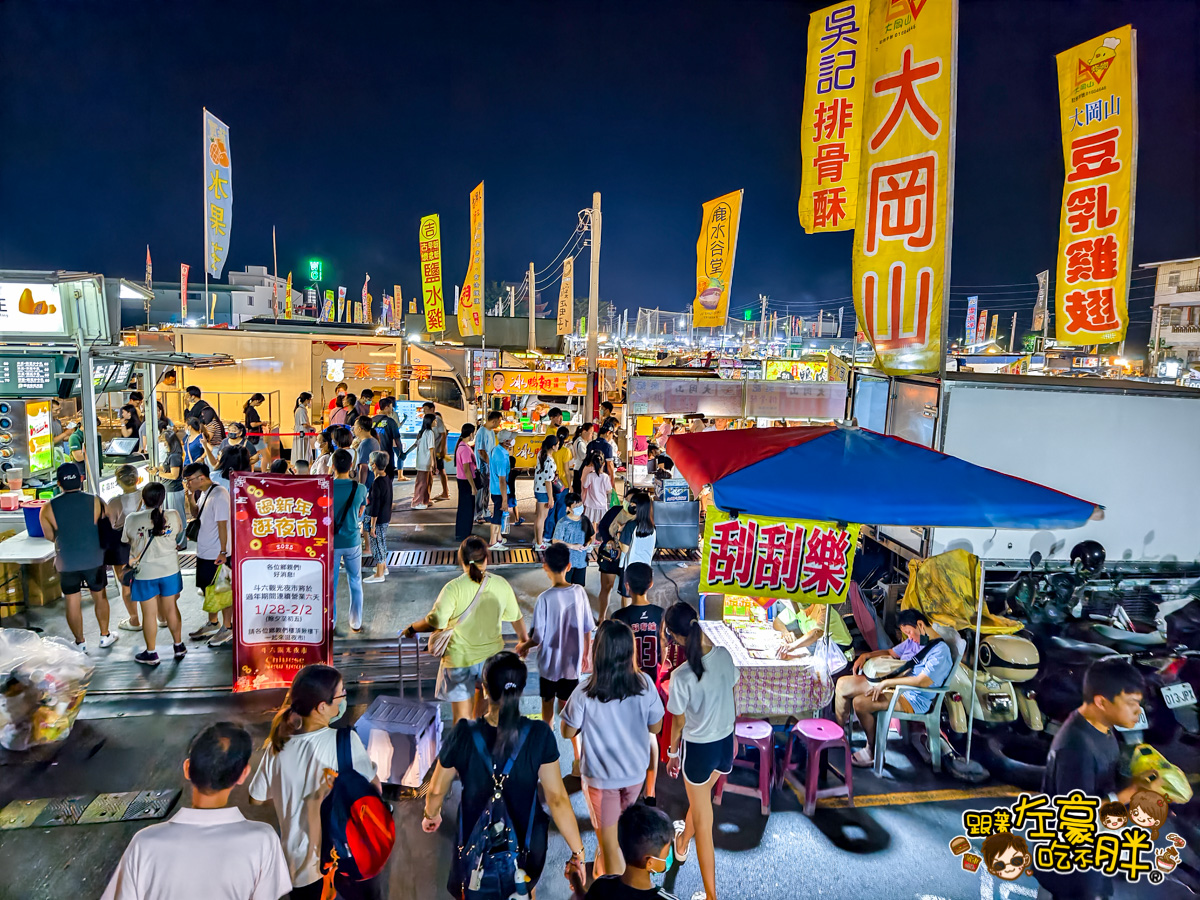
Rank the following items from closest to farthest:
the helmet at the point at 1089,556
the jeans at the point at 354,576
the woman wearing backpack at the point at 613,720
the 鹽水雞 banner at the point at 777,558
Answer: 1. the woman wearing backpack at the point at 613,720
2. the 鹽水雞 banner at the point at 777,558
3. the jeans at the point at 354,576
4. the helmet at the point at 1089,556

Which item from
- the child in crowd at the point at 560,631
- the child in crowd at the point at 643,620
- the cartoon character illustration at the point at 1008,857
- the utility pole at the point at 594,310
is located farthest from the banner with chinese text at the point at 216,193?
the cartoon character illustration at the point at 1008,857

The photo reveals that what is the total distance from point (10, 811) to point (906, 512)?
20.9 feet

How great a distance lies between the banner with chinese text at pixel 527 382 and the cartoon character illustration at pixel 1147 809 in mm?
13359

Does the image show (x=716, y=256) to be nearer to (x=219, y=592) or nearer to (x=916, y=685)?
(x=916, y=685)

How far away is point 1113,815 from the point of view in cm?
373

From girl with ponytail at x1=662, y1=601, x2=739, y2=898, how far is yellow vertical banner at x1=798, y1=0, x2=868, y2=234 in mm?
8158

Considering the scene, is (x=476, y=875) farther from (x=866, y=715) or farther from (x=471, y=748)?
(x=866, y=715)

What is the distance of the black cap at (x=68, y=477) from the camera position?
20.1ft

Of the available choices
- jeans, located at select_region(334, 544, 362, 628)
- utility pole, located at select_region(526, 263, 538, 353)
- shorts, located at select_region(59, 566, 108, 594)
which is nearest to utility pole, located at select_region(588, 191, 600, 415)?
jeans, located at select_region(334, 544, 362, 628)

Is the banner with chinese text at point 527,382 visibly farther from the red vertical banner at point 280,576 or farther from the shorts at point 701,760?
the shorts at point 701,760

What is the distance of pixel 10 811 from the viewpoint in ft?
14.6

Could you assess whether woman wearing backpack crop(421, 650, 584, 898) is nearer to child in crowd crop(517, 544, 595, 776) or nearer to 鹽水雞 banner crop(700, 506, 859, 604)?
child in crowd crop(517, 544, 595, 776)

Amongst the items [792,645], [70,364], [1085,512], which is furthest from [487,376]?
[1085,512]

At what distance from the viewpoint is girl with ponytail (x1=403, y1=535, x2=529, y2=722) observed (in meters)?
4.59
